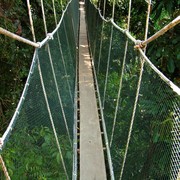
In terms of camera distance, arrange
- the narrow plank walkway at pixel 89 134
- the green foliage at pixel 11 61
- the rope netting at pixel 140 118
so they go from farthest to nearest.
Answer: the green foliage at pixel 11 61 < the narrow plank walkway at pixel 89 134 < the rope netting at pixel 140 118

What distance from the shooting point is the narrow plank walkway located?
7.50ft

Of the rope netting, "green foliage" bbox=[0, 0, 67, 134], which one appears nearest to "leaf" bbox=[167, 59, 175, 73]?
the rope netting

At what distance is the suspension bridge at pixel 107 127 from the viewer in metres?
1.25

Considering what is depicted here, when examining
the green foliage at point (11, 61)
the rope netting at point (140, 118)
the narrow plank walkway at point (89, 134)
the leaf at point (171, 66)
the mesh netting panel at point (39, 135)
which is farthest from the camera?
the green foliage at point (11, 61)

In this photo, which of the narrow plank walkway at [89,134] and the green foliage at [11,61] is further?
the green foliage at [11,61]

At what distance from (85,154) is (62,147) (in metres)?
0.50

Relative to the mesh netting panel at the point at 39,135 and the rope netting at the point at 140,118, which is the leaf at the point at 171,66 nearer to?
the rope netting at the point at 140,118

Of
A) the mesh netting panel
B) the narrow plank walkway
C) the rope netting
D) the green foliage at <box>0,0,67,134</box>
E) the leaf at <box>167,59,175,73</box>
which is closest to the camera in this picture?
the rope netting

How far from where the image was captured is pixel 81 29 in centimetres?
736

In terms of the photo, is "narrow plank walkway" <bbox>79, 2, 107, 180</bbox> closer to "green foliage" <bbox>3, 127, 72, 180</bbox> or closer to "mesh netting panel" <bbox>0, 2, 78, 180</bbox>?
"mesh netting panel" <bbox>0, 2, 78, 180</bbox>

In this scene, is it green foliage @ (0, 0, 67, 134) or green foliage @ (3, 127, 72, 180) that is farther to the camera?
green foliage @ (0, 0, 67, 134)

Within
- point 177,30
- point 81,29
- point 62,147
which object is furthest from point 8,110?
point 81,29

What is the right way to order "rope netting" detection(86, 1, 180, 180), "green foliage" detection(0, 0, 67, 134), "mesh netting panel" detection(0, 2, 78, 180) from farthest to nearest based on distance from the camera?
"green foliage" detection(0, 0, 67, 134) → "mesh netting panel" detection(0, 2, 78, 180) → "rope netting" detection(86, 1, 180, 180)

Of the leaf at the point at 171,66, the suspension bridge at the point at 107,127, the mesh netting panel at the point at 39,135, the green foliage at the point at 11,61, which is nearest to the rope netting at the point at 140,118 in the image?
the suspension bridge at the point at 107,127
